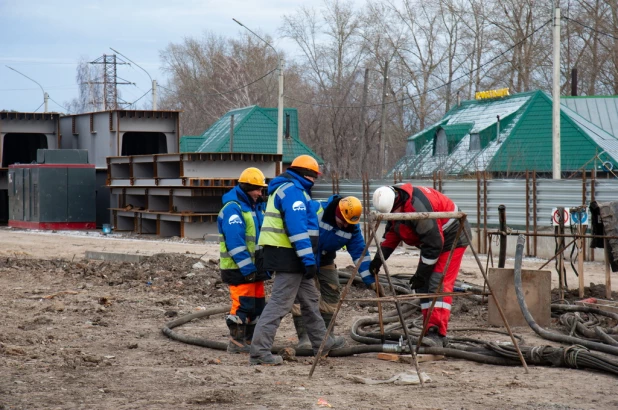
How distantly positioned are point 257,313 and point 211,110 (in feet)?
180

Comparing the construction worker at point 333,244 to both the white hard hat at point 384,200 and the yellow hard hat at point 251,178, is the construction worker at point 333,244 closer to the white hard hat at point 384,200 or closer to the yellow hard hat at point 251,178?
the white hard hat at point 384,200

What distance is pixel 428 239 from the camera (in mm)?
7750

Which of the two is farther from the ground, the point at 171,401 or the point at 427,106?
the point at 427,106

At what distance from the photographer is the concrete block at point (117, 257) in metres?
16.1

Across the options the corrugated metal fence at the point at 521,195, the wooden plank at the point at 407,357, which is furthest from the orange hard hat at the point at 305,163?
the corrugated metal fence at the point at 521,195

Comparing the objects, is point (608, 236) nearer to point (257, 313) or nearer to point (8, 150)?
point (257, 313)

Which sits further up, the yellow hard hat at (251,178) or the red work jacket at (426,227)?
the yellow hard hat at (251,178)

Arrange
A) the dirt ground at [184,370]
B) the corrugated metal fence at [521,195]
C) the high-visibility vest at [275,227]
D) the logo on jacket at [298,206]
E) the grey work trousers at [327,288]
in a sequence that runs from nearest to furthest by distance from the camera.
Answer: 1. the dirt ground at [184,370]
2. the logo on jacket at [298,206]
3. the high-visibility vest at [275,227]
4. the grey work trousers at [327,288]
5. the corrugated metal fence at [521,195]

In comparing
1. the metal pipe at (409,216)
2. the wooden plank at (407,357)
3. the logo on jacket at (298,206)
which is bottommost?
the wooden plank at (407,357)

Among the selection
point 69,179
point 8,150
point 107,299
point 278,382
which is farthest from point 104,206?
point 278,382

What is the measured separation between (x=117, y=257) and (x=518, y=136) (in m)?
20.0

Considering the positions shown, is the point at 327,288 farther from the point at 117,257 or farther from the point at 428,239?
the point at 117,257

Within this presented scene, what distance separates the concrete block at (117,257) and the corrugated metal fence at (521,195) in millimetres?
8055

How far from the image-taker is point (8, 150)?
110 ft
